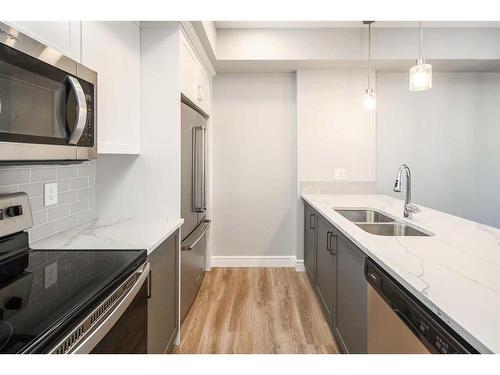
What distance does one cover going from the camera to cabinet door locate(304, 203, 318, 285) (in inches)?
115

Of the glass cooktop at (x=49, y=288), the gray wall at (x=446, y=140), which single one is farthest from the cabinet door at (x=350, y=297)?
the gray wall at (x=446, y=140)

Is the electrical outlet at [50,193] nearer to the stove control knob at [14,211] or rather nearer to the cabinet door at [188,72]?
the stove control knob at [14,211]

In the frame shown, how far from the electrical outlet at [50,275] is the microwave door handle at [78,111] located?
462mm

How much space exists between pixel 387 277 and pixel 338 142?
2.53m

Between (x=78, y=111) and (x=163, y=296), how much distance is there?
3.41 feet

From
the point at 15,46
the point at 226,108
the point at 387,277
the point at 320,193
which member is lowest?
the point at 387,277

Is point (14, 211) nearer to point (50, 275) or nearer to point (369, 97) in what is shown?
point (50, 275)

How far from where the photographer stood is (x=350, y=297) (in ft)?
5.64

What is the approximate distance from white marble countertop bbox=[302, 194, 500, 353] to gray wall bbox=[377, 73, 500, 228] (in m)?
1.73

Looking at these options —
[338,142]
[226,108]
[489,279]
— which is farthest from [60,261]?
[338,142]

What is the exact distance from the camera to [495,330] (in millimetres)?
695

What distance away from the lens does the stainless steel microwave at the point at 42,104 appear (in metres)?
0.91

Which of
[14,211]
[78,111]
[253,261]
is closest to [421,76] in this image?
[78,111]

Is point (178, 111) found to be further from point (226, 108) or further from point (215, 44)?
point (226, 108)
